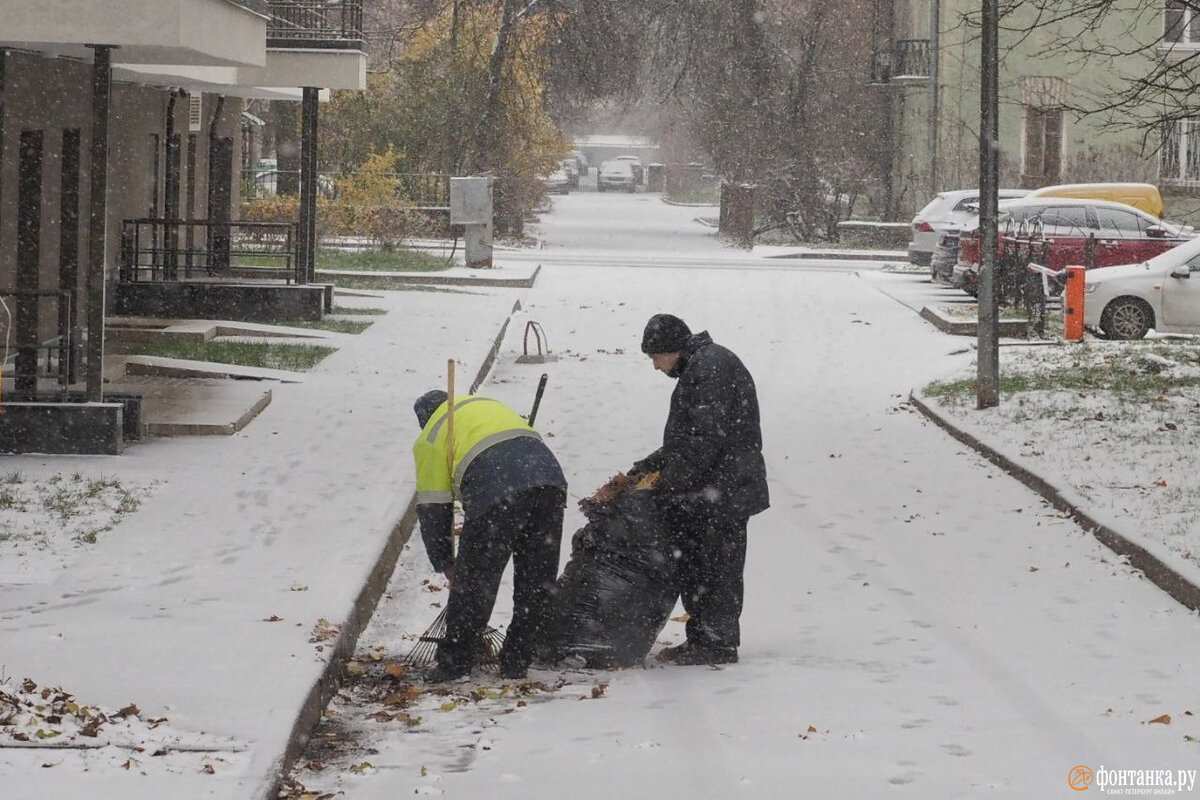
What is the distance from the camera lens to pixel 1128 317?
72.2 ft

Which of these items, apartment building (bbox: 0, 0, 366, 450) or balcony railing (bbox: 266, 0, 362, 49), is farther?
balcony railing (bbox: 266, 0, 362, 49)

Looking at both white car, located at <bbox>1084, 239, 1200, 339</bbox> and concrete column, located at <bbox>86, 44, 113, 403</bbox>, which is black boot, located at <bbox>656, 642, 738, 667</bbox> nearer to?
concrete column, located at <bbox>86, 44, 113, 403</bbox>

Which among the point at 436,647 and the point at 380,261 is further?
the point at 380,261

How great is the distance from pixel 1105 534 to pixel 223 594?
5100mm

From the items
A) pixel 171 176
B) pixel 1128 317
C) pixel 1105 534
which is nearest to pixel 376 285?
pixel 171 176

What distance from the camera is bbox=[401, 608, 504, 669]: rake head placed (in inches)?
300

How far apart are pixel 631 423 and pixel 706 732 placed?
8.95 meters

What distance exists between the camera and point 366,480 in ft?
38.4

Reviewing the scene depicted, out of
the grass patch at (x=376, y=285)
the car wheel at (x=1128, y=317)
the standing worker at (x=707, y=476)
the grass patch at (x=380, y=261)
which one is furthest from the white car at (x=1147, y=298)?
the standing worker at (x=707, y=476)

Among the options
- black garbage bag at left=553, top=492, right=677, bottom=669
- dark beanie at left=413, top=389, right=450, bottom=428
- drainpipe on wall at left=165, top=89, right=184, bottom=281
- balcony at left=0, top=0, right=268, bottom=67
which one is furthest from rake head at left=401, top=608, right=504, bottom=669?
drainpipe on wall at left=165, top=89, right=184, bottom=281

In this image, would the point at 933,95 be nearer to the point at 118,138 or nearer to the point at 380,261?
the point at 380,261

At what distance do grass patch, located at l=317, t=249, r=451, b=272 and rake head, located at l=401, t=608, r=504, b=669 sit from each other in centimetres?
2358

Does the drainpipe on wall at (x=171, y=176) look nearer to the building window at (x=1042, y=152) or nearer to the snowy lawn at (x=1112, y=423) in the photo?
the snowy lawn at (x=1112, y=423)

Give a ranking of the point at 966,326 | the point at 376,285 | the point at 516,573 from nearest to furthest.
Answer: the point at 516,573 → the point at 966,326 → the point at 376,285
